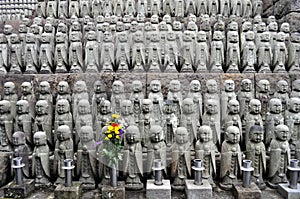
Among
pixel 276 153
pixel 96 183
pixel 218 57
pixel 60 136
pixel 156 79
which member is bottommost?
pixel 96 183

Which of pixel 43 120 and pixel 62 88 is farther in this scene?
pixel 62 88

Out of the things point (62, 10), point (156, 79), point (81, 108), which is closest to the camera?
point (81, 108)

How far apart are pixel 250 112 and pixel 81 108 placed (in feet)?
9.55

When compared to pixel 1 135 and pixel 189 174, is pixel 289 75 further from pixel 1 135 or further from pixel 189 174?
pixel 1 135

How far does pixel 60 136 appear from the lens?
496 centimetres

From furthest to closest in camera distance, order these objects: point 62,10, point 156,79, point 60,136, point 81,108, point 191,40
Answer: point 62,10, point 191,40, point 156,79, point 81,108, point 60,136

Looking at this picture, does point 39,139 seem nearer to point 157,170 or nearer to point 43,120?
point 43,120

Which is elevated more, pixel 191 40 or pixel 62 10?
pixel 62 10

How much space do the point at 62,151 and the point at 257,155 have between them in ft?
9.94

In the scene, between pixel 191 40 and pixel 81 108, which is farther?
pixel 191 40

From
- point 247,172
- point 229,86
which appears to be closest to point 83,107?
point 229,86

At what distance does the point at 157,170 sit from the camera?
180 inches

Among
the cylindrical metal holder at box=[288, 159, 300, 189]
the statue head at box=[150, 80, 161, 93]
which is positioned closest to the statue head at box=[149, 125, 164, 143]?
the statue head at box=[150, 80, 161, 93]

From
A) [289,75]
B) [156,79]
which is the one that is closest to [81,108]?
[156,79]
